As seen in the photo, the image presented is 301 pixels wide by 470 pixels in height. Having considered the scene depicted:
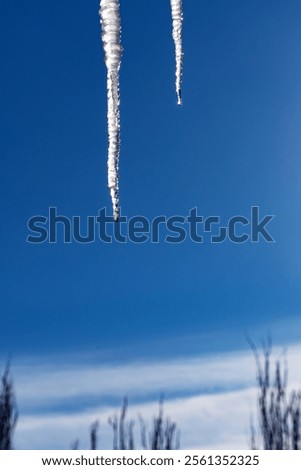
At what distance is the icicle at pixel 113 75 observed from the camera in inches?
177

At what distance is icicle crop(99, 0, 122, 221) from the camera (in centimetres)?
450

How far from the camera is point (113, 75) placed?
4.59 m
